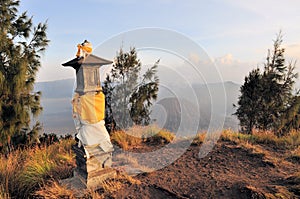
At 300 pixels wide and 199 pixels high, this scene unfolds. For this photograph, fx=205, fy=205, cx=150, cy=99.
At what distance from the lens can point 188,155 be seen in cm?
459

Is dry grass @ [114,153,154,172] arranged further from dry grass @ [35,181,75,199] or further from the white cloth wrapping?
dry grass @ [35,181,75,199]

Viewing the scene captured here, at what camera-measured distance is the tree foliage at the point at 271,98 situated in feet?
38.4

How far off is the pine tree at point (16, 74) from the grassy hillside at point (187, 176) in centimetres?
311

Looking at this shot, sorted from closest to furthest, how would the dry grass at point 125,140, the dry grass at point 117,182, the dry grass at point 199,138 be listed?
the dry grass at point 117,182 → the dry grass at point 125,140 → the dry grass at point 199,138

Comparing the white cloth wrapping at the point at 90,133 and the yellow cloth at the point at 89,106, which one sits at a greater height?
the yellow cloth at the point at 89,106

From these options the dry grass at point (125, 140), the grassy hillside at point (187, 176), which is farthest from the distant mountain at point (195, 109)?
the dry grass at point (125, 140)

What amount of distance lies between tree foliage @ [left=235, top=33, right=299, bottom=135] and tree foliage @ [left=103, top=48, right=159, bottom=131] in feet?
23.1

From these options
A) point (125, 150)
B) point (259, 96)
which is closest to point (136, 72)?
point (125, 150)

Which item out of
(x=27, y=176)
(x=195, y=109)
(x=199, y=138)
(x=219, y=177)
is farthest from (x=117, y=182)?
(x=199, y=138)

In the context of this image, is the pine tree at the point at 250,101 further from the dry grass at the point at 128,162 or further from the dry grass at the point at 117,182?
the dry grass at the point at 117,182

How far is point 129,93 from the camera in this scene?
303 inches

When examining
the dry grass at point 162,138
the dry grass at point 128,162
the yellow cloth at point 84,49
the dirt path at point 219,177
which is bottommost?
the dirt path at point 219,177

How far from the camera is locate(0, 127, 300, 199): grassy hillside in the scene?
285 cm

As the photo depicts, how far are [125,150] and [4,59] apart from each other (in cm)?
559
